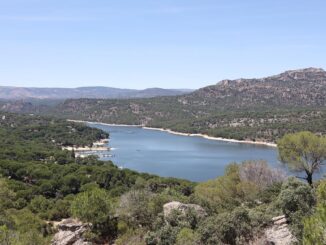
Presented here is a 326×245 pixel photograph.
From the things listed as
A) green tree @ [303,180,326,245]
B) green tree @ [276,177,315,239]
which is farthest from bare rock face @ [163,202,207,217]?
green tree @ [303,180,326,245]

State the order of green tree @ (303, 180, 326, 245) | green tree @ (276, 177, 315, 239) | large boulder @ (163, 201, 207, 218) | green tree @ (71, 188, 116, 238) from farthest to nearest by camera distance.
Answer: green tree @ (71, 188, 116, 238), large boulder @ (163, 201, 207, 218), green tree @ (276, 177, 315, 239), green tree @ (303, 180, 326, 245)

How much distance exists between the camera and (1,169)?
2151 inches

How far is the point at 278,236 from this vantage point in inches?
656

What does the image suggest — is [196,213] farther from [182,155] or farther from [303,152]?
[182,155]

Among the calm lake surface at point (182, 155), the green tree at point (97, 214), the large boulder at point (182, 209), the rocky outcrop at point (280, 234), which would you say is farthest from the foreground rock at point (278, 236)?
the calm lake surface at point (182, 155)

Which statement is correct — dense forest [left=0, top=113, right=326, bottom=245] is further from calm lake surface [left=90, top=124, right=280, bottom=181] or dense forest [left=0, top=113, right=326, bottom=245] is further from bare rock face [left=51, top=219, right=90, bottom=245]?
calm lake surface [left=90, top=124, right=280, bottom=181]

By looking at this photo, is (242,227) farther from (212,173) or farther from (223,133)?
(223,133)

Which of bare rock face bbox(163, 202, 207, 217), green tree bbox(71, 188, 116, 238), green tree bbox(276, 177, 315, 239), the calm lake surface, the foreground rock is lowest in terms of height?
the calm lake surface

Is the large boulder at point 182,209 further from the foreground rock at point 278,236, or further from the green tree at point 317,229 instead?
the green tree at point 317,229

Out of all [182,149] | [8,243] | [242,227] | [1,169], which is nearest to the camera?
[8,243]

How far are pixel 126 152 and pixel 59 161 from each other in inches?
1730

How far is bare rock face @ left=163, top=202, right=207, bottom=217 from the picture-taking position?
20905 mm

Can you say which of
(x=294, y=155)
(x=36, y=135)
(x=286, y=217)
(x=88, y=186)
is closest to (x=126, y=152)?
(x=36, y=135)

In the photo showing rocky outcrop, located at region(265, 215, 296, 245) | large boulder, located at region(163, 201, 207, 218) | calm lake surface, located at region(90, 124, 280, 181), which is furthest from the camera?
calm lake surface, located at region(90, 124, 280, 181)
